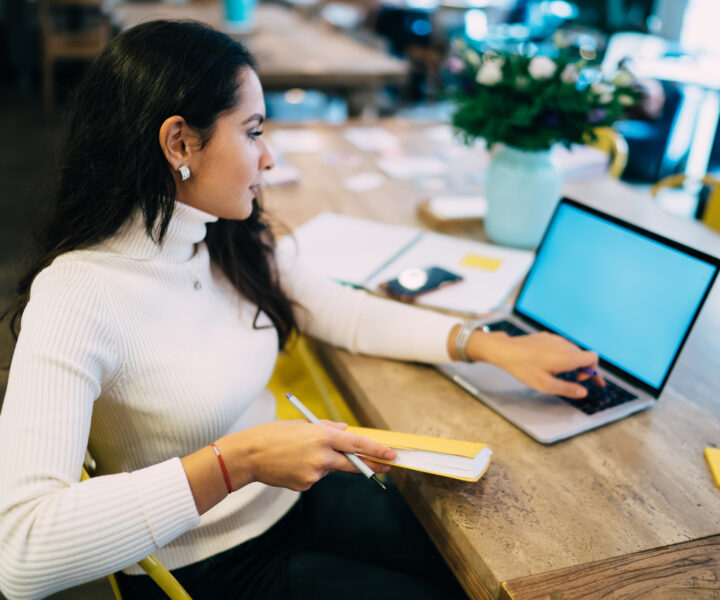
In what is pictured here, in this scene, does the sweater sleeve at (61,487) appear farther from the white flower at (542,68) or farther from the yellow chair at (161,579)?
the white flower at (542,68)

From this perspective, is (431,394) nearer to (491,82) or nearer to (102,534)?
(102,534)

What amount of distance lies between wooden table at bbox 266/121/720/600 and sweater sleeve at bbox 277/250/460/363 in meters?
0.03

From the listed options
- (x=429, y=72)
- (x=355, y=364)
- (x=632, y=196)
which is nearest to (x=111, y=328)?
(x=355, y=364)

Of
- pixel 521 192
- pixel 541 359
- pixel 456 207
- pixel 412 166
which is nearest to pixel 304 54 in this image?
pixel 412 166

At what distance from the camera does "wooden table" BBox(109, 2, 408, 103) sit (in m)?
3.37

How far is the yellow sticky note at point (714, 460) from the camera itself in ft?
3.07

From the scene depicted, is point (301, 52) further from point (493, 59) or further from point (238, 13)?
point (493, 59)

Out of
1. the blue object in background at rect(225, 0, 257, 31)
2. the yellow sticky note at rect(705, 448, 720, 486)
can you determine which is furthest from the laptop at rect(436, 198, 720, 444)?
the blue object in background at rect(225, 0, 257, 31)

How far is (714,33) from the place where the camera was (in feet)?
18.5

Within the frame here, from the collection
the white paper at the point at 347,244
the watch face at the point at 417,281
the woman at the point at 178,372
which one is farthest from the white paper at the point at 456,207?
the woman at the point at 178,372

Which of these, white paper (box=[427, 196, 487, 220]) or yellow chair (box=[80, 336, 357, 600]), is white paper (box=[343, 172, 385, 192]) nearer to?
white paper (box=[427, 196, 487, 220])

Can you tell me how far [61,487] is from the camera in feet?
2.45

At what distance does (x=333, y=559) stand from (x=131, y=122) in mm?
744

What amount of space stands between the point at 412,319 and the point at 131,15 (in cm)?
410
